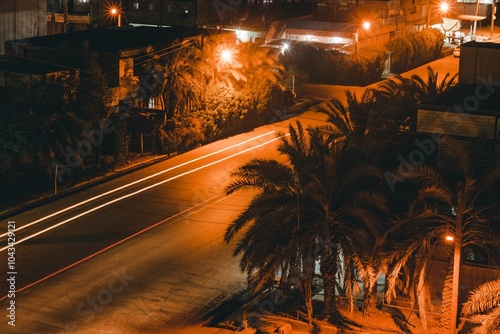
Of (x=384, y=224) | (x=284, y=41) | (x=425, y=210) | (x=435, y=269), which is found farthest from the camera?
(x=284, y=41)

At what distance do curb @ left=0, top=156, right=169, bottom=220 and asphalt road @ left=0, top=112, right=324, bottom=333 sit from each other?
1.20 feet

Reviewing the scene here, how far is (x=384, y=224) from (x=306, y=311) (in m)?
3.62

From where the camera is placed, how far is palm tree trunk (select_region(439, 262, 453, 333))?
25719 mm

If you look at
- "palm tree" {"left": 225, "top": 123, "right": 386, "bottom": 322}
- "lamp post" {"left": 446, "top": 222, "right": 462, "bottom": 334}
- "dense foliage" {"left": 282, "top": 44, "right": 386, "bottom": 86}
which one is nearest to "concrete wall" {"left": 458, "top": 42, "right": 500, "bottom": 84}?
"palm tree" {"left": 225, "top": 123, "right": 386, "bottom": 322}

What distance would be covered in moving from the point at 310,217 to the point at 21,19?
91.0ft

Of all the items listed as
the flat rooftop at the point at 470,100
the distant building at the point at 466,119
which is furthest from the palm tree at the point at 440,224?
the flat rooftop at the point at 470,100

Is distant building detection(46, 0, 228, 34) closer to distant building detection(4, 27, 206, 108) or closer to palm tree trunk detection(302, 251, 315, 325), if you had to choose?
distant building detection(4, 27, 206, 108)

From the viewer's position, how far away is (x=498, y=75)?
35031 millimetres

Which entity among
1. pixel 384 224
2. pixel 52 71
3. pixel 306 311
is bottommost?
pixel 306 311

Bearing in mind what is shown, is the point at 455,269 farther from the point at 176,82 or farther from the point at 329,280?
the point at 176,82

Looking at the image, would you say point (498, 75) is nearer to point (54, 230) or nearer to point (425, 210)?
point (425, 210)

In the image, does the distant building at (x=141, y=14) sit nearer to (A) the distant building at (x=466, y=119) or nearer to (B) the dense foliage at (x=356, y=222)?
(A) the distant building at (x=466, y=119)

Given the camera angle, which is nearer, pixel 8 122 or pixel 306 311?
pixel 306 311

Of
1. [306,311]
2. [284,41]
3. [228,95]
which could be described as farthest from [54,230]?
[284,41]
